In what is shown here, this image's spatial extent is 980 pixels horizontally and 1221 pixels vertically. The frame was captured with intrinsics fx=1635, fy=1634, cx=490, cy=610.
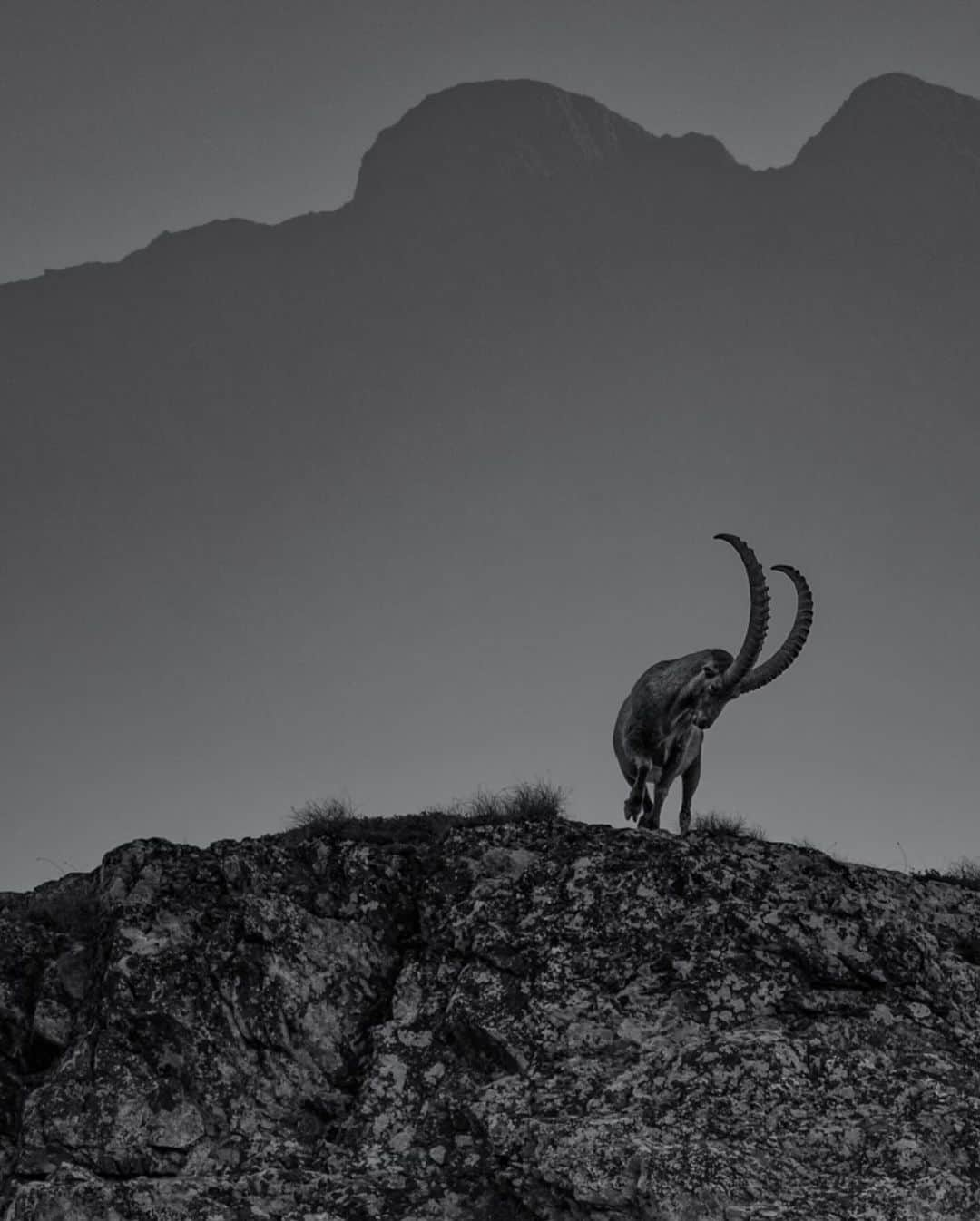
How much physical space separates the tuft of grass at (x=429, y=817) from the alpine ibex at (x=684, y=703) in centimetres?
184

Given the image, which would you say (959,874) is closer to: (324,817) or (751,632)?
(751,632)

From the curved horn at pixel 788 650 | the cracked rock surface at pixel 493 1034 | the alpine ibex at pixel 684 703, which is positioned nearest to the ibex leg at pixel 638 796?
the alpine ibex at pixel 684 703

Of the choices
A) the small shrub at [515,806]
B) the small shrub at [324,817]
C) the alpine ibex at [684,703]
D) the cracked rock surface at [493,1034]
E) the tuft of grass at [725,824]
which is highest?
the alpine ibex at [684,703]

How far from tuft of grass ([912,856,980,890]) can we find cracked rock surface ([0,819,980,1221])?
774 mm

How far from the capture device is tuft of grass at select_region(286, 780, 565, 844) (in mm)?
15695

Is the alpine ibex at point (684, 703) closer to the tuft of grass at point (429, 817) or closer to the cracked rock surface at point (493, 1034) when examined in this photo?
the tuft of grass at point (429, 817)

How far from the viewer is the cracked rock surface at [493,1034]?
12.0m

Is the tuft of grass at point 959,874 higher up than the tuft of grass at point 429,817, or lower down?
higher up

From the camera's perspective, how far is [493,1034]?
1323cm

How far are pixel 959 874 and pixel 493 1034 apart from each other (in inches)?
253

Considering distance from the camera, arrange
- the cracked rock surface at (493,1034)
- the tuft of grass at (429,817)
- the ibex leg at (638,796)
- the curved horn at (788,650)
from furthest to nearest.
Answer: the curved horn at (788,650) < the ibex leg at (638,796) < the tuft of grass at (429,817) < the cracked rock surface at (493,1034)

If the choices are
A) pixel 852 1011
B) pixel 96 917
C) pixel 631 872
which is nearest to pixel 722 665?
pixel 631 872

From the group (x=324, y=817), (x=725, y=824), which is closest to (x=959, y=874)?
(x=725, y=824)

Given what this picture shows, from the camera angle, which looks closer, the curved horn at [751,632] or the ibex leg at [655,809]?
the ibex leg at [655,809]
